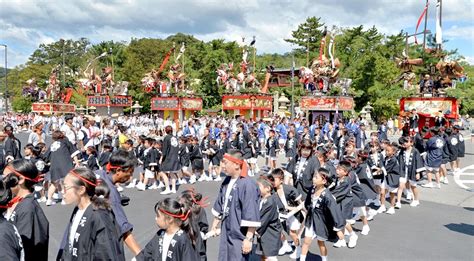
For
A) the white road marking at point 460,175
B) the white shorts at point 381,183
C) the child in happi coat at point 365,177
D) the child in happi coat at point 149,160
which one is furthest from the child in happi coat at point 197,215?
the white road marking at point 460,175

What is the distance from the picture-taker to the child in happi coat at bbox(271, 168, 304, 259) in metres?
6.11

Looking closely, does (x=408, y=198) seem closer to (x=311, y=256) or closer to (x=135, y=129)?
(x=311, y=256)

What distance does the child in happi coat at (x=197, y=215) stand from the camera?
3.53 metres

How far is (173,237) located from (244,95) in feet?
110

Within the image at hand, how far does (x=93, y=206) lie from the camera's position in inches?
124

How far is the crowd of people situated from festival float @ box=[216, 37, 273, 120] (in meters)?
23.6

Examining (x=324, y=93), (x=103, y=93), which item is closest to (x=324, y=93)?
(x=324, y=93)

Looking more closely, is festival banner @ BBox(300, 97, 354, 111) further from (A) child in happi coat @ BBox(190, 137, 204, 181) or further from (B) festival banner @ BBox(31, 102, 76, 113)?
(B) festival banner @ BBox(31, 102, 76, 113)

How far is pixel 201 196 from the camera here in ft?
16.1

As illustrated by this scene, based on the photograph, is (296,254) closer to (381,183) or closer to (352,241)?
(352,241)

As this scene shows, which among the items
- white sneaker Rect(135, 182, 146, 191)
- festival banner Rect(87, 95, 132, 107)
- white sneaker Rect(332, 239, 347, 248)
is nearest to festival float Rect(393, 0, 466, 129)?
white sneaker Rect(135, 182, 146, 191)

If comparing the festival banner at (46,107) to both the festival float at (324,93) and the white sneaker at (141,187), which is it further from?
the white sneaker at (141,187)

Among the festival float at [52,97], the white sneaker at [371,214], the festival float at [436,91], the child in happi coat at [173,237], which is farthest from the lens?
the festival float at [52,97]

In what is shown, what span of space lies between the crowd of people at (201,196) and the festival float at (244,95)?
77.5 ft
